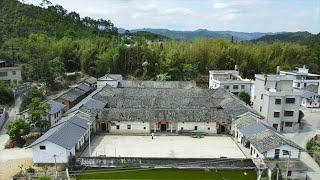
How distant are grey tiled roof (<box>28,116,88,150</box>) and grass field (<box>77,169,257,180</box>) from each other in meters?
2.37

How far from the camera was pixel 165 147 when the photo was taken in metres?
23.5

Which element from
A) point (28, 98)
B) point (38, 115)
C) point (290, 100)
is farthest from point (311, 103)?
point (28, 98)

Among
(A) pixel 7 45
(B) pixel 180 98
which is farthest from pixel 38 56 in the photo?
(B) pixel 180 98

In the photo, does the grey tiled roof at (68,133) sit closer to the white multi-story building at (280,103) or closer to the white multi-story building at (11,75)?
the white multi-story building at (280,103)

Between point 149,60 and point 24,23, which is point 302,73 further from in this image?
point 24,23

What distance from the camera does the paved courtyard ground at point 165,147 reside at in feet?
72.8

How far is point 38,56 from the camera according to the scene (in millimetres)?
45219

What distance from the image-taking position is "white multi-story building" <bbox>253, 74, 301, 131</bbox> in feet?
89.3

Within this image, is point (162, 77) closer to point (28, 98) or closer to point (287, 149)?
point (28, 98)

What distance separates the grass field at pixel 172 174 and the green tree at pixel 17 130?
658cm

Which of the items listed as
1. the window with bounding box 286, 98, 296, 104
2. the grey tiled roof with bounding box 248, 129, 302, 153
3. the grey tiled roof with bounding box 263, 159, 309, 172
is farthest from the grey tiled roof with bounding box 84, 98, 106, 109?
the window with bounding box 286, 98, 296, 104

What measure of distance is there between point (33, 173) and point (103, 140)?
21.8ft

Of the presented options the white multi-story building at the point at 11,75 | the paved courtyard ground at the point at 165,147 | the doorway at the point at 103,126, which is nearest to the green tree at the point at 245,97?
the paved courtyard ground at the point at 165,147

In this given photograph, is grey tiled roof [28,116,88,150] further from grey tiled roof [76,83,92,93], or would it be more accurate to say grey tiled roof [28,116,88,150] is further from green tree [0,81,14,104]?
grey tiled roof [76,83,92,93]
